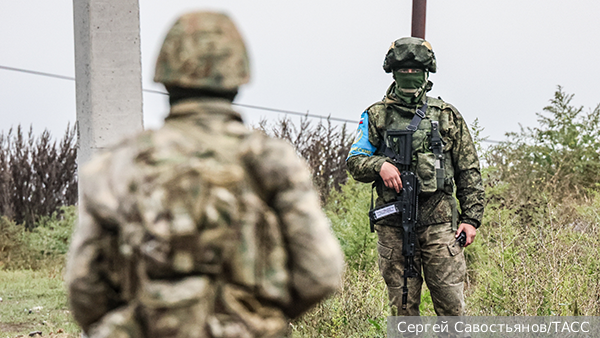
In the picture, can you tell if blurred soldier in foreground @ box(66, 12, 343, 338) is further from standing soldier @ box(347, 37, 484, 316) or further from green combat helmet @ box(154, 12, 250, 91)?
standing soldier @ box(347, 37, 484, 316)

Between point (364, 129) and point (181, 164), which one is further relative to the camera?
point (364, 129)

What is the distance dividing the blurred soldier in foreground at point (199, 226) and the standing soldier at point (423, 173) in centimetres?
235

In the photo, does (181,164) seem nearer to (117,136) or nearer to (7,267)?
(117,136)

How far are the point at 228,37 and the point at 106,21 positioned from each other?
2.21 metres

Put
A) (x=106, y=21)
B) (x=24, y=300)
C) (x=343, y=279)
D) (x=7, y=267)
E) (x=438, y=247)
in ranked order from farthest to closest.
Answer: (x=7, y=267) < (x=24, y=300) < (x=343, y=279) < (x=438, y=247) < (x=106, y=21)

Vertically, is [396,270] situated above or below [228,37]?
below

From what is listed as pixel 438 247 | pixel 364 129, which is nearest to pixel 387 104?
pixel 364 129

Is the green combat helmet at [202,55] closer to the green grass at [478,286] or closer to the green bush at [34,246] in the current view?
the green grass at [478,286]

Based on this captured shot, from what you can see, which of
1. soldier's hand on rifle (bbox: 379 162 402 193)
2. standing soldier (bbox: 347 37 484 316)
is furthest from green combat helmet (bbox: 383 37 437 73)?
soldier's hand on rifle (bbox: 379 162 402 193)

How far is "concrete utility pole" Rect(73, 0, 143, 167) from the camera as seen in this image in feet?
12.6

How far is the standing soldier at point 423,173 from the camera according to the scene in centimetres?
417

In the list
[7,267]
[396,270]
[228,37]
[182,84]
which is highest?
[228,37]

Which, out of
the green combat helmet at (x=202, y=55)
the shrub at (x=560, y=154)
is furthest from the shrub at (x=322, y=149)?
the green combat helmet at (x=202, y=55)

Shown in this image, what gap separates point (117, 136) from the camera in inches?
155
